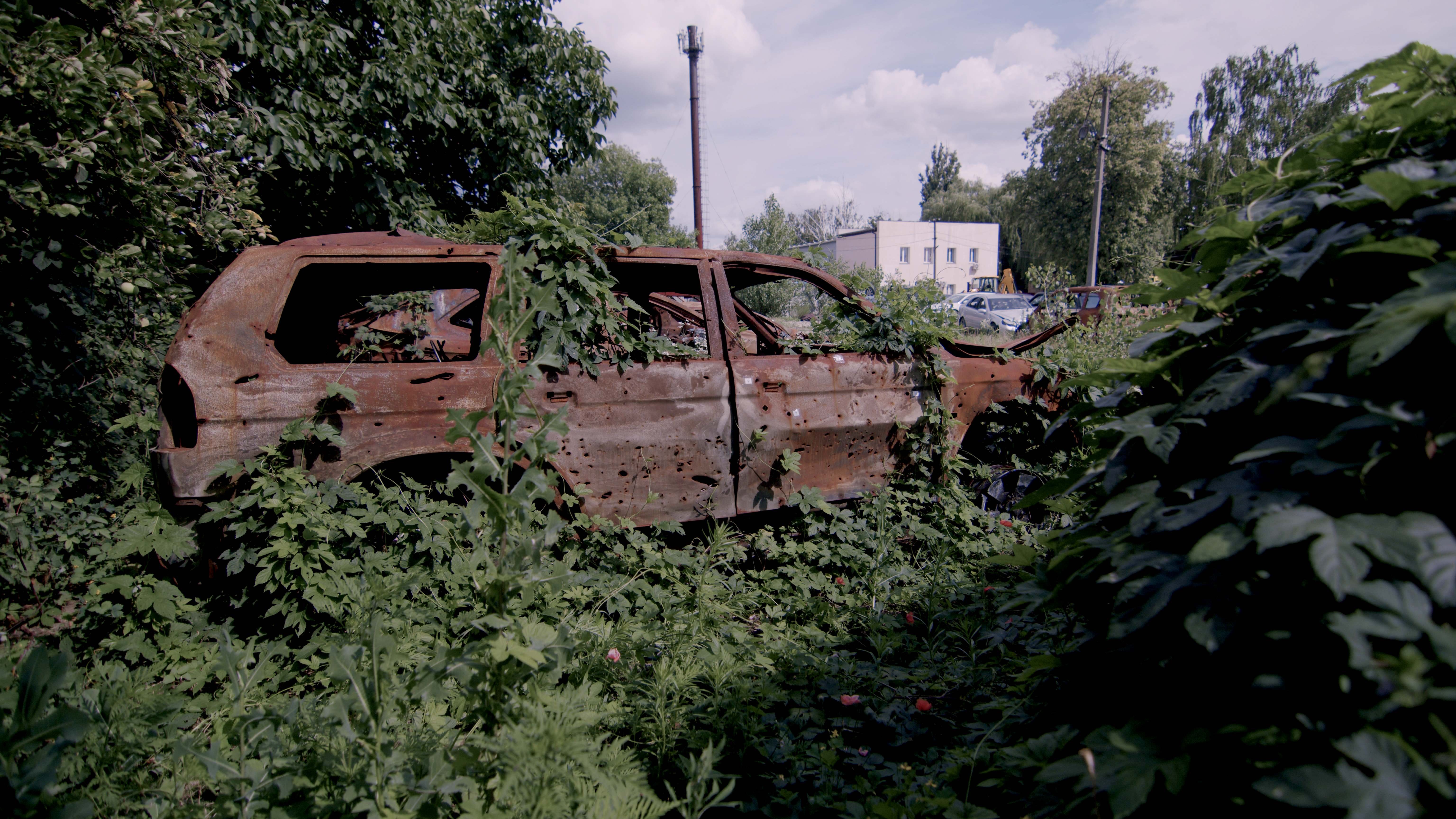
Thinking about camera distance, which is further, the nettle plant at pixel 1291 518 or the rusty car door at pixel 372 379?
the rusty car door at pixel 372 379

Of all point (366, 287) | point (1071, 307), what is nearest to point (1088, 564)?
point (366, 287)

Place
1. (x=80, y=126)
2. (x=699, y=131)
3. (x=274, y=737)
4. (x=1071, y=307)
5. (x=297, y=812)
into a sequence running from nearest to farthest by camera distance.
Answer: (x=297, y=812) → (x=274, y=737) → (x=80, y=126) → (x=1071, y=307) → (x=699, y=131)

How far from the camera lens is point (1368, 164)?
125 centimetres

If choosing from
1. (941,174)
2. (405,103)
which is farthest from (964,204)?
(405,103)

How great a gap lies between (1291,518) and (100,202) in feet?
17.3

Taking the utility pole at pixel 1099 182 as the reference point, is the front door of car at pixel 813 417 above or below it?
below

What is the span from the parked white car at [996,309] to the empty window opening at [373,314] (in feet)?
61.9

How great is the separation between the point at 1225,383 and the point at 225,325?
11.7 feet

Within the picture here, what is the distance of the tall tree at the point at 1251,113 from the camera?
3609 centimetres

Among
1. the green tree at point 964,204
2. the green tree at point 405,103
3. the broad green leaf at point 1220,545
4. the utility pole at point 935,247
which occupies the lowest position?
the broad green leaf at point 1220,545

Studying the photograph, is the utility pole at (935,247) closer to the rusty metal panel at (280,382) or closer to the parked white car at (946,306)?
the parked white car at (946,306)

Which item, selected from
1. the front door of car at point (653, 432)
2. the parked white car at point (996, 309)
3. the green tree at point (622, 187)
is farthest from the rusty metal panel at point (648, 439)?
the green tree at point (622, 187)

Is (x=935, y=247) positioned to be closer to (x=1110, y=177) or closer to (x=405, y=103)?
(x=1110, y=177)

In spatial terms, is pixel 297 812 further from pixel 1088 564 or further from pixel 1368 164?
pixel 1368 164
